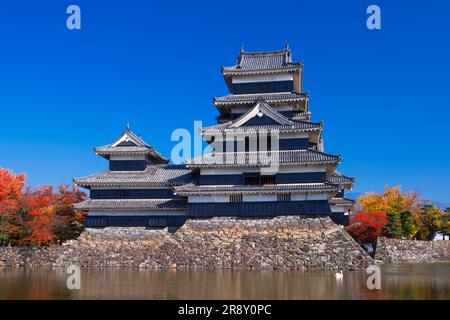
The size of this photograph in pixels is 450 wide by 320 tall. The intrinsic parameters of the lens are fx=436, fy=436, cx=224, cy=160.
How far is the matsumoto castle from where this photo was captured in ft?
91.4

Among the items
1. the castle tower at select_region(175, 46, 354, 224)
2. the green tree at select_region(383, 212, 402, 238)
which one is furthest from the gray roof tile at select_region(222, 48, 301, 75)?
the green tree at select_region(383, 212, 402, 238)

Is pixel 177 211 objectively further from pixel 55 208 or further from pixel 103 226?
pixel 55 208

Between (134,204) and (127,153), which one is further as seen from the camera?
(127,153)

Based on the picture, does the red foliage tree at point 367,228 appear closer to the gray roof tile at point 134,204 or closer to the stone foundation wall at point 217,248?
the stone foundation wall at point 217,248

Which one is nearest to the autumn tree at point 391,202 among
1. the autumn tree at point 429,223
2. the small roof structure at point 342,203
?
the autumn tree at point 429,223

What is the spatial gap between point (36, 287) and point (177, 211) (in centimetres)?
1359

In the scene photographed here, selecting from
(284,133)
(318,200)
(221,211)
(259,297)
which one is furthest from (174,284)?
(284,133)

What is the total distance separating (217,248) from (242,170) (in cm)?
535

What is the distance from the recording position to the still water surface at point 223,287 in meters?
15.3

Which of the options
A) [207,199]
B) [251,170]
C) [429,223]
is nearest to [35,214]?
[207,199]

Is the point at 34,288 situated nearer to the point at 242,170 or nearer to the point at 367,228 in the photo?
the point at 242,170

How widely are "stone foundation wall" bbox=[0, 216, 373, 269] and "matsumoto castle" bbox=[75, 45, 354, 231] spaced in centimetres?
79

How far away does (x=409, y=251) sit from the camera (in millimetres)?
37719

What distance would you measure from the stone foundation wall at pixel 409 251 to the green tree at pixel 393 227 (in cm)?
166
